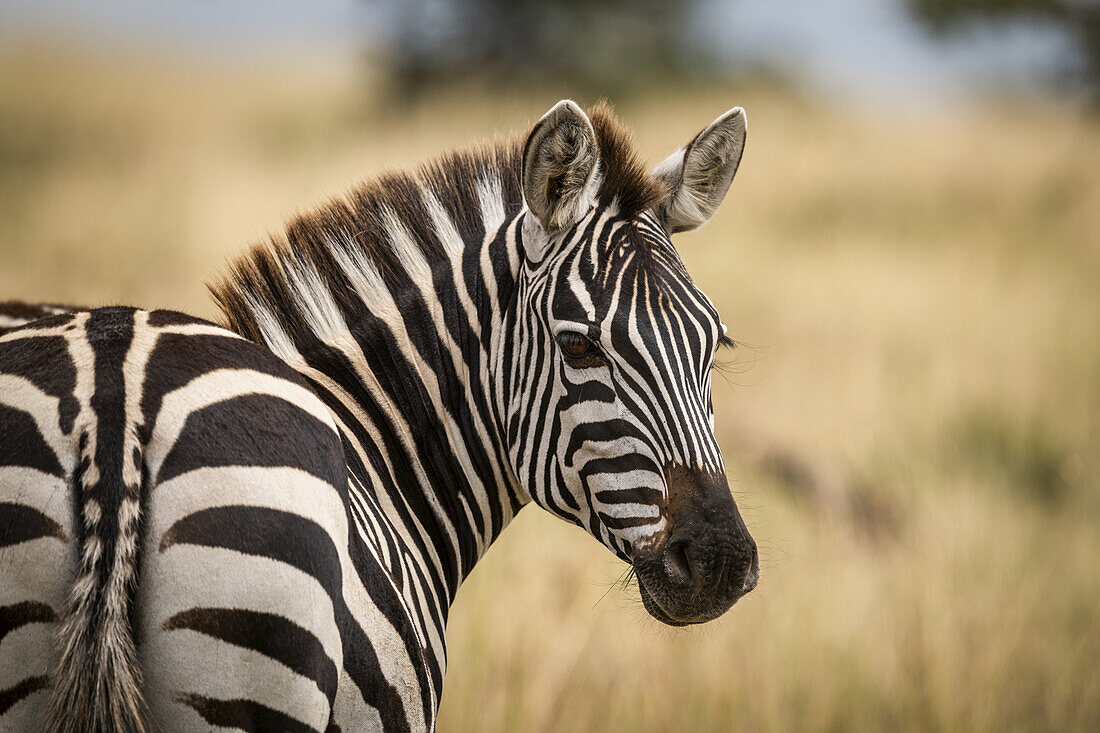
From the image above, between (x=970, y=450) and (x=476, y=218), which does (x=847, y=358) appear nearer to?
(x=970, y=450)

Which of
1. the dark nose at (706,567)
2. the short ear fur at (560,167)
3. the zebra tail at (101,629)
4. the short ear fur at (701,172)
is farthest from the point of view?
the short ear fur at (701,172)

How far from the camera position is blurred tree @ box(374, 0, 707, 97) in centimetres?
2022

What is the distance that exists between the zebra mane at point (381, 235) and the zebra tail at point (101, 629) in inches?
44.0

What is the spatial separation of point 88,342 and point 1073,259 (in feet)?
50.6

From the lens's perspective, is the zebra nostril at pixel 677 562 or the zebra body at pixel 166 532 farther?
the zebra nostril at pixel 677 562

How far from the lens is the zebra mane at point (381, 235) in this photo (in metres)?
2.72

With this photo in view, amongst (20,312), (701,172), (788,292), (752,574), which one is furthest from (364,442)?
(788,292)

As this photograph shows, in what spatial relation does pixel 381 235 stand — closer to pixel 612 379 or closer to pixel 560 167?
pixel 560 167

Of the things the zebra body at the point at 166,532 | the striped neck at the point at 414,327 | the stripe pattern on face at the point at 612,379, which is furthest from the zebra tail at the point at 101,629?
the stripe pattern on face at the point at 612,379

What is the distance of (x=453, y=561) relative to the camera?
113 inches

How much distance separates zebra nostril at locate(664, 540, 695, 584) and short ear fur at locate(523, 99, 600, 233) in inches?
42.2

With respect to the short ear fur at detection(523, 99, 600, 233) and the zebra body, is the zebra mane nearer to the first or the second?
the short ear fur at detection(523, 99, 600, 233)

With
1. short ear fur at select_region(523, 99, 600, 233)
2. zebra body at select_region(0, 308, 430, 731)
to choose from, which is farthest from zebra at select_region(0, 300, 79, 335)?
short ear fur at select_region(523, 99, 600, 233)

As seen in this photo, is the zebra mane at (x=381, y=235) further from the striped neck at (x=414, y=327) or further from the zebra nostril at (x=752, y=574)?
the zebra nostril at (x=752, y=574)
